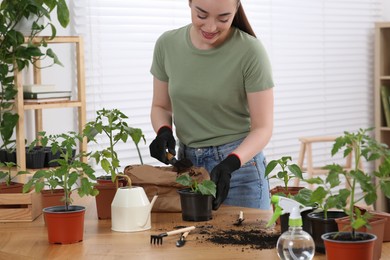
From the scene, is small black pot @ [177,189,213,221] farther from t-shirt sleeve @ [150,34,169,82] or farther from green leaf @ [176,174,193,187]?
t-shirt sleeve @ [150,34,169,82]

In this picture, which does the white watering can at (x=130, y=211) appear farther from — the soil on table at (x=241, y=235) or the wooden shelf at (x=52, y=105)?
the wooden shelf at (x=52, y=105)

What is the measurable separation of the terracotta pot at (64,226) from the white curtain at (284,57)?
247 cm

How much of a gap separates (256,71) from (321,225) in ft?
3.40

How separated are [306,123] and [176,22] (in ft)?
4.87

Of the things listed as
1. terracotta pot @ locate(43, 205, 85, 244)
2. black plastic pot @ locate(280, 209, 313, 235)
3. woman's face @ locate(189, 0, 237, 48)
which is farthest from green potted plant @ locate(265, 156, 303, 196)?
woman's face @ locate(189, 0, 237, 48)

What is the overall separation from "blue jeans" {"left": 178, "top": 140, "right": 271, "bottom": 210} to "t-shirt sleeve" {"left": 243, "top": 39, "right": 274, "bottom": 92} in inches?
9.4

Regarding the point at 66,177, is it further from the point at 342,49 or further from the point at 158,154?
the point at 342,49

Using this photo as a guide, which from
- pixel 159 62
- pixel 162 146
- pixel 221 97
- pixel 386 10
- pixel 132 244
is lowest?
pixel 132 244

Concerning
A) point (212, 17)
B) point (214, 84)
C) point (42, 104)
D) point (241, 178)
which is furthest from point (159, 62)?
point (42, 104)

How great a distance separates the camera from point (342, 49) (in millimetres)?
5902

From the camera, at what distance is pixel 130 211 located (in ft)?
7.18

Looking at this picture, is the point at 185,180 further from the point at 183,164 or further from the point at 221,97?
the point at 221,97

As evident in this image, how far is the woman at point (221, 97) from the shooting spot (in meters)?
2.70

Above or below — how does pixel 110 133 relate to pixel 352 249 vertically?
above
